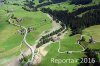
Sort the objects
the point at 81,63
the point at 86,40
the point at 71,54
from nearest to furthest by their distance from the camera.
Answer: the point at 81,63
the point at 71,54
the point at 86,40

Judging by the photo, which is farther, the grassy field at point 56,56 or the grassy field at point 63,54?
the grassy field at point 63,54

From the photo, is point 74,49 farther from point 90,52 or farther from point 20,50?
point 20,50

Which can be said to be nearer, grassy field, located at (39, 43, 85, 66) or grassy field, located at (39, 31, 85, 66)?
grassy field, located at (39, 43, 85, 66)

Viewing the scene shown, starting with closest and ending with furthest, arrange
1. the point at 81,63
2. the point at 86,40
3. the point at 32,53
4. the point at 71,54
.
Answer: the point at 81,63 → the point at 71,54 → the point at 32,53 → the point at 86,40

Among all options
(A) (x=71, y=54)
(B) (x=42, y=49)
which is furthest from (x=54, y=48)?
(A) (x=71, y=54)

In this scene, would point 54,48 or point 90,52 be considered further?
point 54,48

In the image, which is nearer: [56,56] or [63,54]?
[56,56]

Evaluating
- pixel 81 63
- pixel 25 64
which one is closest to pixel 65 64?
pixel 81 63

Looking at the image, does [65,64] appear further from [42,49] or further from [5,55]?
[5,55]

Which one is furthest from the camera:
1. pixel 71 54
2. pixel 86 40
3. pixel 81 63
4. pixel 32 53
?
pixel 86 40

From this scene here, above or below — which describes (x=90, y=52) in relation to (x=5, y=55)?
above
